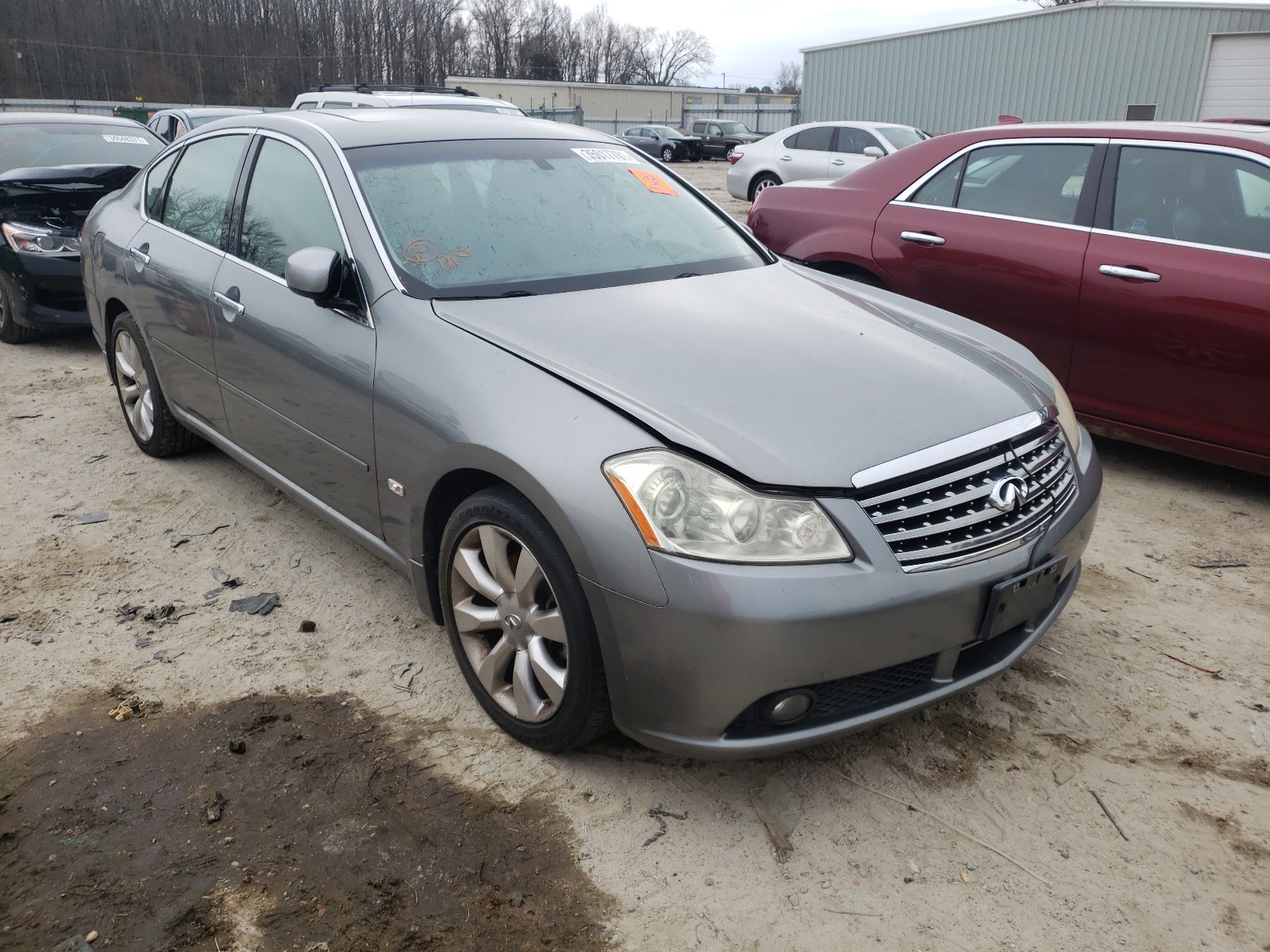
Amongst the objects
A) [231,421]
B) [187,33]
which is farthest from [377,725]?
[187,33]

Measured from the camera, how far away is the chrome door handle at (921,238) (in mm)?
4996

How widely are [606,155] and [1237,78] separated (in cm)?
2194

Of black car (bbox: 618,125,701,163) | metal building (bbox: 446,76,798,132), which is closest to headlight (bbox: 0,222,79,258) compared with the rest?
black car (bbox: 618,125,701,163)

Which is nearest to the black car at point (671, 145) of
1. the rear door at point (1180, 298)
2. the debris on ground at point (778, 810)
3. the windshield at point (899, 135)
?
the windshield at point (899, 135)

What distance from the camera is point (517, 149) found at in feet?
11.3

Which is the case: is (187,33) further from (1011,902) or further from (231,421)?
(1011,902)

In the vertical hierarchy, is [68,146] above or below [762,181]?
above

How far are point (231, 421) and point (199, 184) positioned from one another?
1.10 meters

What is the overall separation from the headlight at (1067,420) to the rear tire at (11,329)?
7.06m

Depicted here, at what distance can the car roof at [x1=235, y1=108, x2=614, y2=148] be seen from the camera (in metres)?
3.35

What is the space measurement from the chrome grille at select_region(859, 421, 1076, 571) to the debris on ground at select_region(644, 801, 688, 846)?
87 cm

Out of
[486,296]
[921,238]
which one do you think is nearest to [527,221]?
[486,296]

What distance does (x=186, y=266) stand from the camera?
3.87 meters

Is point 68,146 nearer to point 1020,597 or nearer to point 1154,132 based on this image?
point 1154,132
